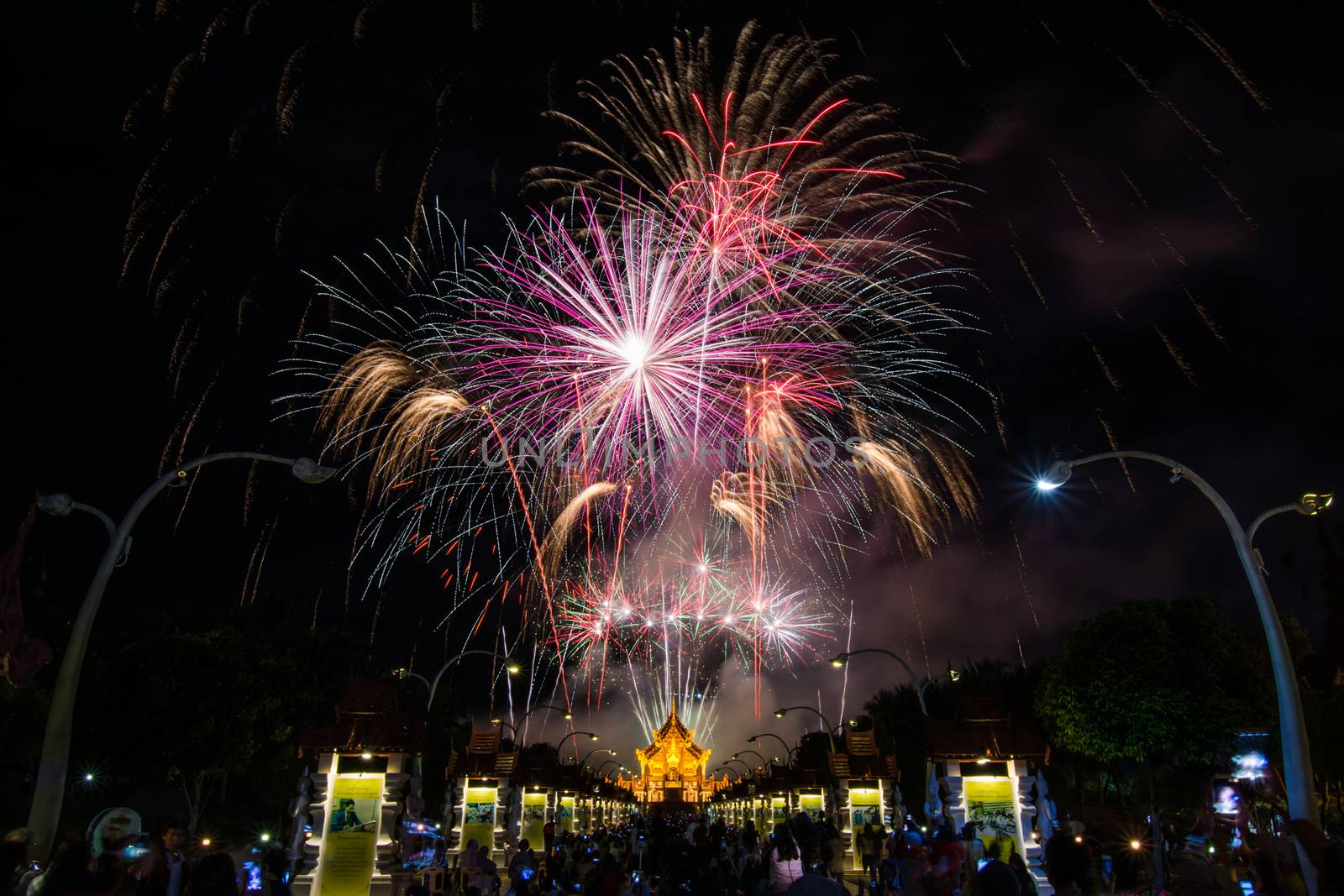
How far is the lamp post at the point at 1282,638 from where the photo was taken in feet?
44.4

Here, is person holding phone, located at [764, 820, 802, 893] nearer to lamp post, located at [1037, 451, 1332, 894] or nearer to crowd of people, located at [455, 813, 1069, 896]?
crowd of people, located at [455, 813, 1069, 896]

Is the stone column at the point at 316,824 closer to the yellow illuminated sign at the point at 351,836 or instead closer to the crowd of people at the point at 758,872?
the yellow illuminated sign at the point at 351,836

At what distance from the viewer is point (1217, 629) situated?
39000mm

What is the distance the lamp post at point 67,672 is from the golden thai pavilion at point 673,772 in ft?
422

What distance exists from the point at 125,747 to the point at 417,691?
101 feet

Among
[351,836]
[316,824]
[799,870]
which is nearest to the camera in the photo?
[799,870]

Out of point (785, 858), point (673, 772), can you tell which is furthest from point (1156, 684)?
point (673, 772)

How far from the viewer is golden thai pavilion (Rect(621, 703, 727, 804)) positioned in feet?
445

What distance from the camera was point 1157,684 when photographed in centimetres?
3791

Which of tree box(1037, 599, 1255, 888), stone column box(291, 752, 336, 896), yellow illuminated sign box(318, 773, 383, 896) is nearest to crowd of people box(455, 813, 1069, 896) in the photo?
yellow illuminated sign box(318, 773, 383, 896)

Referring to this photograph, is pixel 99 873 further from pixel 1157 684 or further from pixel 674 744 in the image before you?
pixel 674 744

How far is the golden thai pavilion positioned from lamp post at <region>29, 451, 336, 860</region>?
128557 mm

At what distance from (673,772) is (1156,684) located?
110 metres

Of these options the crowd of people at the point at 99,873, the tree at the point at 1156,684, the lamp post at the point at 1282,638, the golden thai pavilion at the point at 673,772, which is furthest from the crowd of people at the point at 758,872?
the golden thai pavilion at the point at 673,772
